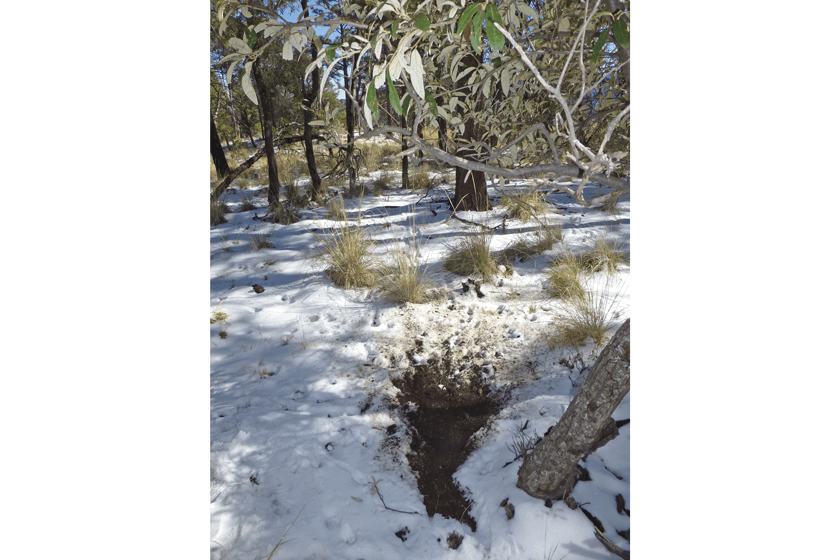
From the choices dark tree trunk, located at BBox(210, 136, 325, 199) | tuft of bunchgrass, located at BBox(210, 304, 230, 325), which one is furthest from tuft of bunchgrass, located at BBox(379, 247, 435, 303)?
dark tree trunk, located at BBox(210, 136, 325, 199)

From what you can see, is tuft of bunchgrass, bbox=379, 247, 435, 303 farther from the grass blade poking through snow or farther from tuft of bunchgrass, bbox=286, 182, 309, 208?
tuft of bunchgrass, bbox=286, 182, 309, 208

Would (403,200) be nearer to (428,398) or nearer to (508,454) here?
(428,398)

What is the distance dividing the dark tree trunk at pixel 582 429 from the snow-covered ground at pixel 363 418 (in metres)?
0.06

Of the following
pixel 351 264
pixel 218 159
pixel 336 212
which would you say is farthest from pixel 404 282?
pixel 218 159

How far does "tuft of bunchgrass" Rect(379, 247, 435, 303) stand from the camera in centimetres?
242

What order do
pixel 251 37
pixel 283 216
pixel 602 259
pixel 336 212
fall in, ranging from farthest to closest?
pixel 283 216 → pixel 336 212 → pixel 602 259 → pixel 251 37

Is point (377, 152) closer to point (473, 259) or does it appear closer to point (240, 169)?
point (240, 169)

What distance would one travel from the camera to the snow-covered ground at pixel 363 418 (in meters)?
1.13

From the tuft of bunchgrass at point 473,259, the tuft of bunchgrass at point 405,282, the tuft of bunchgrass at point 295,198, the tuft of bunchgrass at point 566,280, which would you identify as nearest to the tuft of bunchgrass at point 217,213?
the tuft of bunchgrass at point 295,198

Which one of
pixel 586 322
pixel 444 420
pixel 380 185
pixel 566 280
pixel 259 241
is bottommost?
pixel 444 420

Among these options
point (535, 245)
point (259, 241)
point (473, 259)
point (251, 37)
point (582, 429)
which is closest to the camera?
point (251, 37)

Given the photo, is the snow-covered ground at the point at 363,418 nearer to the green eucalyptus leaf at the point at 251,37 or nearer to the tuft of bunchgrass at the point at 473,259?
the tuft of bunchgrass at the point at 473,259

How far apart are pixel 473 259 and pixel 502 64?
170 cm

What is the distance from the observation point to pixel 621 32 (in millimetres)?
696
